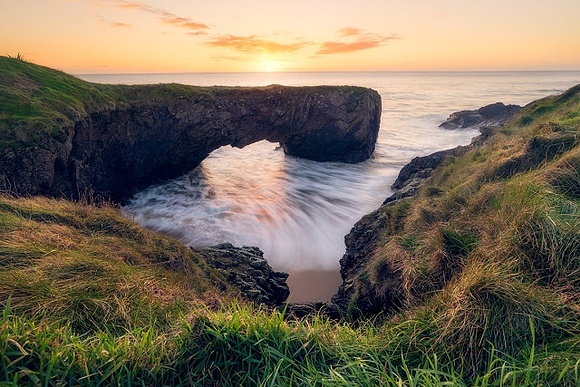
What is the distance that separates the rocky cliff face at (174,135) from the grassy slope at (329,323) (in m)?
7.19

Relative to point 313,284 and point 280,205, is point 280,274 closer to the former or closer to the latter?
point 313,284

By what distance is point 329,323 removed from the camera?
3.16m

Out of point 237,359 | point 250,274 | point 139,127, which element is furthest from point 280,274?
point 139,127

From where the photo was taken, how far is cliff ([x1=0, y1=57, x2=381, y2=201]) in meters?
10.9

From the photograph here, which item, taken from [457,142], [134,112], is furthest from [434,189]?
[457,142]

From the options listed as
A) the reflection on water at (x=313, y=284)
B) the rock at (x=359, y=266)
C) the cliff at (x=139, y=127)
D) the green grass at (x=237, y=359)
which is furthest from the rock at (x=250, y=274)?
the cliff at (x=139, y=127)

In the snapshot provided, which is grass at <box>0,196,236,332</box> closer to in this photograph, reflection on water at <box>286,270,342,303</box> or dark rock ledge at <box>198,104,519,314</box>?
dark rock ledge at <box>198,104,519,314</box>

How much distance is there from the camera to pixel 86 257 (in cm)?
432

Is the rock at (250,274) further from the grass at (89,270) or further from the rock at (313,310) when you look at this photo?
the grass at (89,270)

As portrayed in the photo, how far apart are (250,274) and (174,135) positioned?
12207mm

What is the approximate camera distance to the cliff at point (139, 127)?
431 inches

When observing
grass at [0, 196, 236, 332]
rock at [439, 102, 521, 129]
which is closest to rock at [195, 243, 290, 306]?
grass at [0, 196, 236, 332]

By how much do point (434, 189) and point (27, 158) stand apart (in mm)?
11550

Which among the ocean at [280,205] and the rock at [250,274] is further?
the ocean at [280,205]
